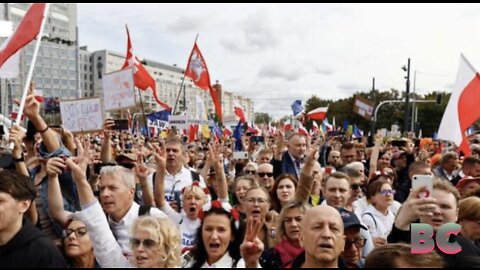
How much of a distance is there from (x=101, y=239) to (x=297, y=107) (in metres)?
12.0

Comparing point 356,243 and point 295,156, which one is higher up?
point 295,156

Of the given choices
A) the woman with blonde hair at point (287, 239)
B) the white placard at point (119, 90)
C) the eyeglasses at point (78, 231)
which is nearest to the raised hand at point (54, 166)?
the eyeglasses at point (78, 231)

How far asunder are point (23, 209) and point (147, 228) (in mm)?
731

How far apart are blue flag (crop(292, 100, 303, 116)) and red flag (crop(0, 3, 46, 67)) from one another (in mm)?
10031

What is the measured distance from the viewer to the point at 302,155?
6.41 meters

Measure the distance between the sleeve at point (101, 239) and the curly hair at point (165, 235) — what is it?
10.4 inches

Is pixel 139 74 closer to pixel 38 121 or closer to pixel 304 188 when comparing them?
pixel 38 121

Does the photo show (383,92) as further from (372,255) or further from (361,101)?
(372,255)

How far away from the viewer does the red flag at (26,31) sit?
5.10 meters

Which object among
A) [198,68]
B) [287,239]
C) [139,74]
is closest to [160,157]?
[287,239]

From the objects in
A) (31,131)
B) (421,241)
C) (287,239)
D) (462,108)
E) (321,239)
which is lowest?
(287,239)

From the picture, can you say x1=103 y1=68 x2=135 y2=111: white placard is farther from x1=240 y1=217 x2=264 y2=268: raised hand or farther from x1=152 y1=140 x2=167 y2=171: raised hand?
x1=240 y1=217 x2=264 y2=268: raised hand

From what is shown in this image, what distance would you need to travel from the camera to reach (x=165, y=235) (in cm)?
279

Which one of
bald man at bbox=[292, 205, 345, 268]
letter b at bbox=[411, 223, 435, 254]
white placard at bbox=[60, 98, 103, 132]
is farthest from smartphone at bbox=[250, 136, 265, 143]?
letter b at bbox=[411, 223, 435, 254]
